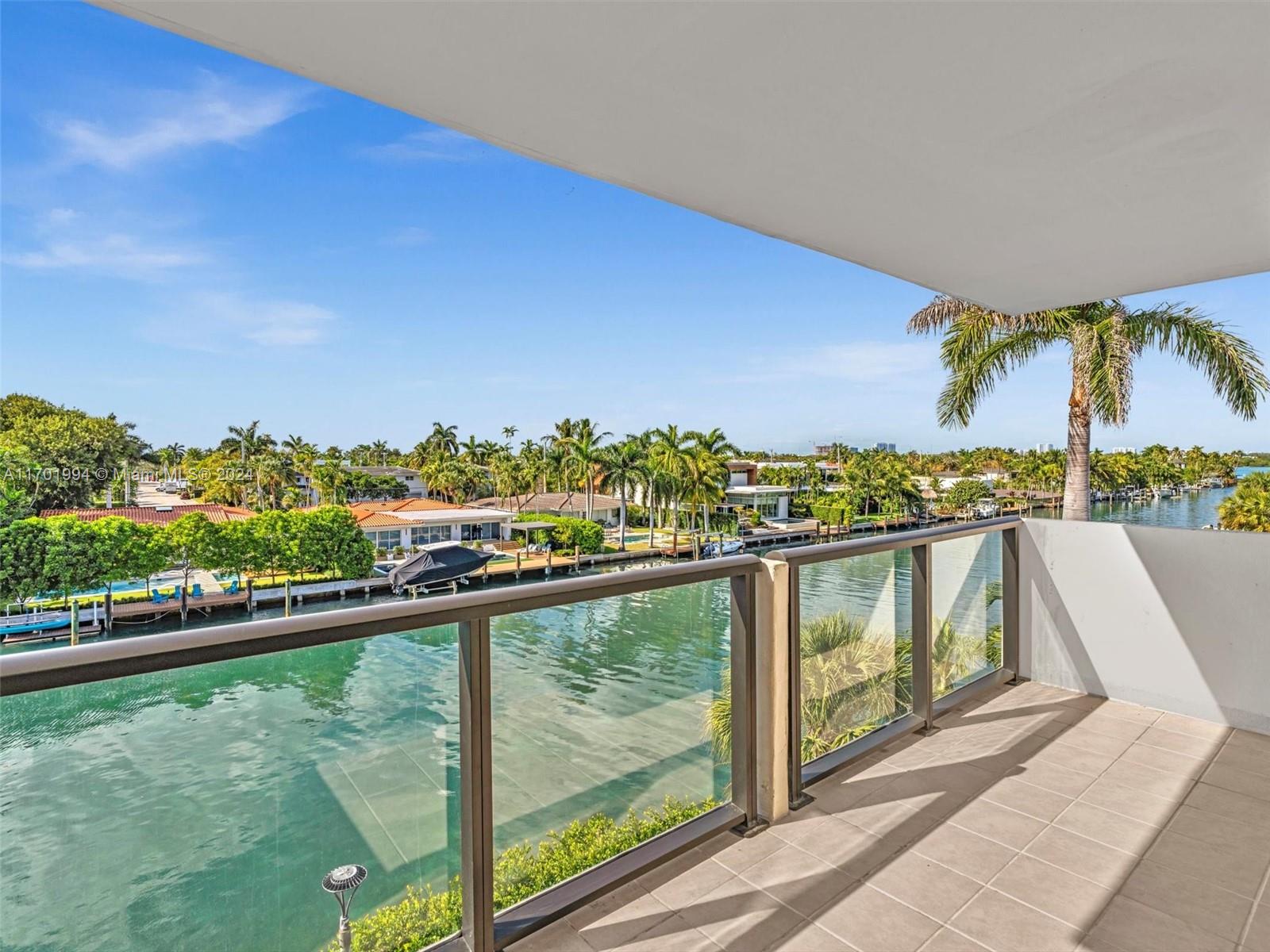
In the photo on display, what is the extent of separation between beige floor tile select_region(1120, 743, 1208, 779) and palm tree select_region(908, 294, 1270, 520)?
23.1 feet

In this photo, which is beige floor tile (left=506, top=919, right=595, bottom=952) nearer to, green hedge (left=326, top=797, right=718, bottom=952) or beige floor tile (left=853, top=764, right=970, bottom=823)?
green hedge (left=326, top=797, right=718, bottom=952)

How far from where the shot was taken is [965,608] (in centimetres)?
Result: 318

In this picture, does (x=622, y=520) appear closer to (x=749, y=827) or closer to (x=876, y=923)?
(x=749, y=827)

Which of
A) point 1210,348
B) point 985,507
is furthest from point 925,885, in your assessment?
point 985,507

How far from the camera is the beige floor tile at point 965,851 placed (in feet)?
6.21

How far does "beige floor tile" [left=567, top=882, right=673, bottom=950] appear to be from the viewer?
1.60m

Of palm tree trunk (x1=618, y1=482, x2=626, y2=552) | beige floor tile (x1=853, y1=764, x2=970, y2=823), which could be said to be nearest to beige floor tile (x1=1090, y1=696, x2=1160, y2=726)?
beige floor tile (x1=853, y1=764, x2=970, y2=823)

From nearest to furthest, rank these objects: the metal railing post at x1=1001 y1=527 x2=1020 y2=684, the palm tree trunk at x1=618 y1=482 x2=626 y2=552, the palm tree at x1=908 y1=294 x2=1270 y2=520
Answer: the metal railing post at x1=1001 y1=527 x2=1020 y2=684 → the palm tree at x1=908 y1=294 x2=1270 y2=520 → the palm tree trunk at x1=618 y1=482 x2=626 y2=552

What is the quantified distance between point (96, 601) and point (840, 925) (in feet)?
123

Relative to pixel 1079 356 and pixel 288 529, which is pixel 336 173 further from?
pixel 1079 356

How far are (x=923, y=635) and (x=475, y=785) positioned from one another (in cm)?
211

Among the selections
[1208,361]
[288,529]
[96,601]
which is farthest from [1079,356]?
[96,601]

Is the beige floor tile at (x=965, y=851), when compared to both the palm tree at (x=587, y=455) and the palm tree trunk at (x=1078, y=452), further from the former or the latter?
the palm tree at (x=587, y=455)

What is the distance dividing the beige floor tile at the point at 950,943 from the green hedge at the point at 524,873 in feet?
2.21
